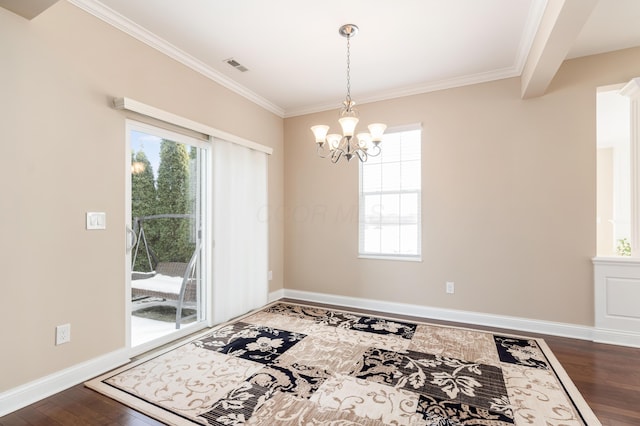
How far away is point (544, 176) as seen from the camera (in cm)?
330

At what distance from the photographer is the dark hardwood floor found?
187 centimetres

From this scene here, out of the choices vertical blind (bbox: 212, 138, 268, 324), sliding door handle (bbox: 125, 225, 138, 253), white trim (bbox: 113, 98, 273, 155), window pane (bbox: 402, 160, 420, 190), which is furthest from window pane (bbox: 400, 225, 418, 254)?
sliding door handle (bbox: 125, 225, 138, 253)

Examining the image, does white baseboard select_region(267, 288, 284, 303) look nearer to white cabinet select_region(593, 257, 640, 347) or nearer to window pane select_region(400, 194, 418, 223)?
window pane select_region(400, 194, 418, 223)

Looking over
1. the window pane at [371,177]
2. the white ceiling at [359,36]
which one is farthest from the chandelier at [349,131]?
the window pane at [371,177]

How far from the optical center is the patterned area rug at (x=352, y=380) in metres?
1.91

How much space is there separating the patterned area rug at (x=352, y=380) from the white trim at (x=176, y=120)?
2.14 metres

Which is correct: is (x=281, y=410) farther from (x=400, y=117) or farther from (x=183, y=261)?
(x=400, y=117)

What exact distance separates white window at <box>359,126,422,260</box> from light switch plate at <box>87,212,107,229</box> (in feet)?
9.62

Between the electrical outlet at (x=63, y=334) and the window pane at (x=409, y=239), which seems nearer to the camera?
→ the electrical outlet at (x=63, y=334)

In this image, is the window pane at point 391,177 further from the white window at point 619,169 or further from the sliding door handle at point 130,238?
the sliding door handle at point 130,238

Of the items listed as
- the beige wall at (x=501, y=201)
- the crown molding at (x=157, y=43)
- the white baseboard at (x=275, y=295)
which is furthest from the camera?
the white baseboard at (x=275, y=295)

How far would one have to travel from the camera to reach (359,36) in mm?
2838

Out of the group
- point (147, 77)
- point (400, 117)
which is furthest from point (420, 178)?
point (147, 77)

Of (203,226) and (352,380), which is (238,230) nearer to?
(203,226)
